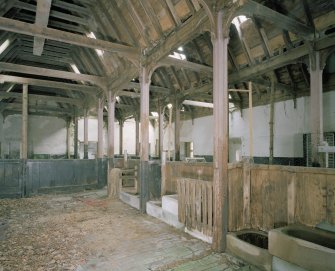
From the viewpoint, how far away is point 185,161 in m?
7.91

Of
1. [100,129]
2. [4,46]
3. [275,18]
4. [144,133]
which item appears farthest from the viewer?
[100,129]

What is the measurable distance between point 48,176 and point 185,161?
20.0ft

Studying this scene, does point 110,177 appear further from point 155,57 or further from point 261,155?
point 261,155

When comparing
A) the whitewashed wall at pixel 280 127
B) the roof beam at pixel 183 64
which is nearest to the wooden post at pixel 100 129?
the roof beam at pixel 183 64

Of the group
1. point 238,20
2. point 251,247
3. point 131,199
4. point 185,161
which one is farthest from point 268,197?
point 238,20

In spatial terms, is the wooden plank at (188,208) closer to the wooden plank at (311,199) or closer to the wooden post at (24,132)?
the wooden plank at (311,199)

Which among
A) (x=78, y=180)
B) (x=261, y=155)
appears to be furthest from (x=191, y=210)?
(x=261, y=155)

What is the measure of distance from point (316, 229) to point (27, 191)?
9.94 m

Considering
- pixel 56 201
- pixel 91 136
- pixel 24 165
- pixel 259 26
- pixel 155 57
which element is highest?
pixel 259 26

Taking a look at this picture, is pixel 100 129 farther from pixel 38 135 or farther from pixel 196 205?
pixel 38 135

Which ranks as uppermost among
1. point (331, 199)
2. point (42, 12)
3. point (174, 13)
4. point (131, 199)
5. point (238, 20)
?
point (238, 20)

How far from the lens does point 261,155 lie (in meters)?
12.4

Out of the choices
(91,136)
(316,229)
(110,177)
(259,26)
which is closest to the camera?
(316,229)

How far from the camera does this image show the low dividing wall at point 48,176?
9594 mm
